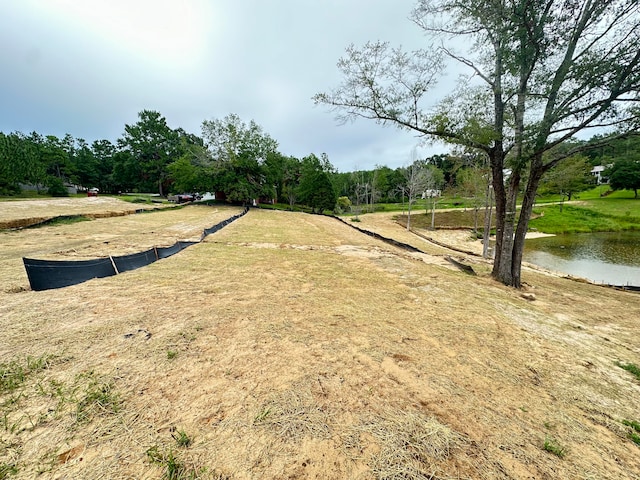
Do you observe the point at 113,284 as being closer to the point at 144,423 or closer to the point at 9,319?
the point at 9,319

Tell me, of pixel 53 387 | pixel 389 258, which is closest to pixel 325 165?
pixel 389 258

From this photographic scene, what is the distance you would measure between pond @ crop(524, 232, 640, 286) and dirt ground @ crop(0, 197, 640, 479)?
11401 mm


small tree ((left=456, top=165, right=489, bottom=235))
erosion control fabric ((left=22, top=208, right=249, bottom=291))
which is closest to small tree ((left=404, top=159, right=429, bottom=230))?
small tree ((left=456, top=165, right=489, bottom=235))

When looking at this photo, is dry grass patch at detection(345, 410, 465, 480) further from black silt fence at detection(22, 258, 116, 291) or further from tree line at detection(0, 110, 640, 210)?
tree line at detection(0, 110, 640, 210)

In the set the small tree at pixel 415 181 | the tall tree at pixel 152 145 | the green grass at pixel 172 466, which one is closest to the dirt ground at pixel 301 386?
the green grass at pixel 172 466

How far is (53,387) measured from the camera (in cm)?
211

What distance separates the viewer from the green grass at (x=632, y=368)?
2.97 m

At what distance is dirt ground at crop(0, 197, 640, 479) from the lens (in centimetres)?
164

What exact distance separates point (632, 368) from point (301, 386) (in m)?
4.15

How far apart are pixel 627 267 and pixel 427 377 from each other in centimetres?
1958

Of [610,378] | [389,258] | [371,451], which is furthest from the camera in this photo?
[389,258]

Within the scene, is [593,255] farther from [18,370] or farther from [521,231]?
[18,370]

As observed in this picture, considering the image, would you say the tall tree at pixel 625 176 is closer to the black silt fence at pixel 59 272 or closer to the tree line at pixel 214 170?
the tree line at pixel 214 170

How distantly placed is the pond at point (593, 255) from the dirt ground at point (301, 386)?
11401 mm
